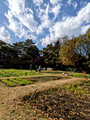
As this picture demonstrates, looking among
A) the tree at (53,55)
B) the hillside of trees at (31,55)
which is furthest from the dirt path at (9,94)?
the tree at (53,55)

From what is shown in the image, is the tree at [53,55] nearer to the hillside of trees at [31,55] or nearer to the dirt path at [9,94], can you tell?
the hillside of trees at [31,55]

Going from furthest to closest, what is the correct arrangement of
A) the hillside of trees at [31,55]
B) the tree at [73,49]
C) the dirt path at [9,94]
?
the hillside of trees at [31,55] → the tree at [73,49] → the dirt path at [9,94]

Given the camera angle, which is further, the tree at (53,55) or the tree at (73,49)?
the tree at (53,55)

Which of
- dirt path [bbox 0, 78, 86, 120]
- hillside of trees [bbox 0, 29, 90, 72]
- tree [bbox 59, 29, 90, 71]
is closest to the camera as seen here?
dirt path [bbox 0, 78, 86, 120]

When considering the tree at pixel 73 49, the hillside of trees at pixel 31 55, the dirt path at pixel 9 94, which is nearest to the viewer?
the dirt path at pixel 9 94

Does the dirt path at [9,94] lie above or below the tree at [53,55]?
below

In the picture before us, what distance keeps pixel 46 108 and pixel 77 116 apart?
122cm

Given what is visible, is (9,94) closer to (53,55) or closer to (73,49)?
(73,49)

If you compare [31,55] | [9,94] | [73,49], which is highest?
[31,55]

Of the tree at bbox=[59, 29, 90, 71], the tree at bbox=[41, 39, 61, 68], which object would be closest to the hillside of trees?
the tree at bbox=[41, 39, 61, 68]

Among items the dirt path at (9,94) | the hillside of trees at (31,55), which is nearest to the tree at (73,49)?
the hillside of trees at (31,55)

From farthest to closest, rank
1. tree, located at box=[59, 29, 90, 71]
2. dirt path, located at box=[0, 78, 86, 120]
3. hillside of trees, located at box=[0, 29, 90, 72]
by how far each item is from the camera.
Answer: hillside of trees, located at box=[0, 29, 90, 72] → tree, located at box=[59, 29, 90, 71] → dirt path, located at box=[0, 78, 86, 120]

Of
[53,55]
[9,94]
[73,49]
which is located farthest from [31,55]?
[9,94]

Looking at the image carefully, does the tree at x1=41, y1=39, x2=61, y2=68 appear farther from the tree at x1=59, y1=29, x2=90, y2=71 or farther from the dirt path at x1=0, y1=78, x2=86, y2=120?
the dirt path at x1=0, y1=78, x2=86, y2=120
